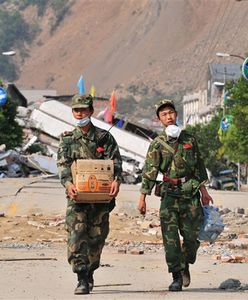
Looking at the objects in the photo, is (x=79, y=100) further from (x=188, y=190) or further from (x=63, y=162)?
(x=188, y=190)

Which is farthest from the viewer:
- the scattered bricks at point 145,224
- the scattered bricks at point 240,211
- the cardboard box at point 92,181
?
the scattered bricks at point 240,211

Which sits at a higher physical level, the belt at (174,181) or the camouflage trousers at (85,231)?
the belt at (174,181)

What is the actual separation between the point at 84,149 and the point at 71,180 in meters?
0.32

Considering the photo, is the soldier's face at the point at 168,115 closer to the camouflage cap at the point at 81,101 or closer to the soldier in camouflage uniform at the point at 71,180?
the soldier in camouflage uniform at the point at 71,180

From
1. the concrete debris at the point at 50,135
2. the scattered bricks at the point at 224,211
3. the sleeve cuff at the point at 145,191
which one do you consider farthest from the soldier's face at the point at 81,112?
the concrete debris at the point at 50,135

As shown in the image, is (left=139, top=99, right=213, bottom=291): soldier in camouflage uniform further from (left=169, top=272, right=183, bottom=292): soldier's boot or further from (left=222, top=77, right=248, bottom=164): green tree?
(left=222, top=77, right=248, bottom=164): green tree

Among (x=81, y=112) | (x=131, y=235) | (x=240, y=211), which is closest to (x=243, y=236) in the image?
(x=131, y=235)

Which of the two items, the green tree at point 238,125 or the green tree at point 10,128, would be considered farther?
the green tree at point 10,128

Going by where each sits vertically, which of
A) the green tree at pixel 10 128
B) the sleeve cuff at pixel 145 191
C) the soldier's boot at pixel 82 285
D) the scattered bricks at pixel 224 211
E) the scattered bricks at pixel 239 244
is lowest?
the soldier's boot at pixel 82 285

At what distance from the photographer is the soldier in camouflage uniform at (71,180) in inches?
476

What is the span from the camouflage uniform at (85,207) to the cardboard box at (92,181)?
118 millimetres

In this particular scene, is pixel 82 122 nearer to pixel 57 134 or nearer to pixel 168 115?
pixel 168 115

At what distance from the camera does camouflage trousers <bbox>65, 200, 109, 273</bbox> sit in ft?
39.7

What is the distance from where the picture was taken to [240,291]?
39.5 feet
